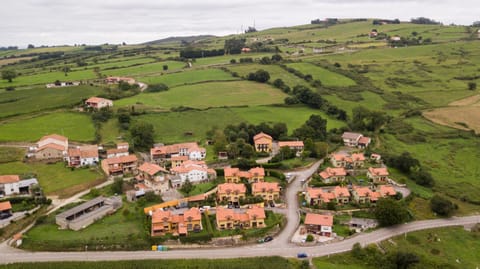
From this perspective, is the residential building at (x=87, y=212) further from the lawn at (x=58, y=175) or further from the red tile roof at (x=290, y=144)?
the red tile roof at (x=290, y=144)

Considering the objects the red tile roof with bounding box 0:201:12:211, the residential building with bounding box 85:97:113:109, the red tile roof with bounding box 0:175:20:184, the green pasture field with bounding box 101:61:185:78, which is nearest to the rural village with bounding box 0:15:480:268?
the red tile roof with bounding box 0:175:20:184

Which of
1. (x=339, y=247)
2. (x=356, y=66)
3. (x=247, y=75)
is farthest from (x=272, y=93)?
(x=339, y=247)

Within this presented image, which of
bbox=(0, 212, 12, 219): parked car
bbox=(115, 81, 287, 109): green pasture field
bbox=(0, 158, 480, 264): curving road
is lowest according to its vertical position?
bbox=(0, 158, 480, 264): curving road

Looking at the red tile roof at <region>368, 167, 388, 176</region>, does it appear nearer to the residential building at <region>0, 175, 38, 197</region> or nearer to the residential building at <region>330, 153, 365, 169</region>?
the residential building at <region>330, 153, 365, 169</region>

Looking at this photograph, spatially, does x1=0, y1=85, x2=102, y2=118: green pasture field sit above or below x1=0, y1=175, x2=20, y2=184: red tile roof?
above

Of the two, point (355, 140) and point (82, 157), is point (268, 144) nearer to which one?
point (355, 140)

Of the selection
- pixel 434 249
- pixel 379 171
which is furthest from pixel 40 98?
pixel 434 249
